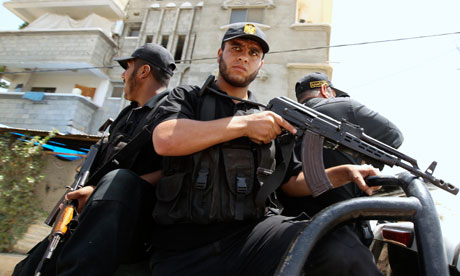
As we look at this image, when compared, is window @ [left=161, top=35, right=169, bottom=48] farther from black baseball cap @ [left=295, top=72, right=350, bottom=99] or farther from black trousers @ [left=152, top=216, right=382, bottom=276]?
black trousers @ [left=152, top=216, right=382, bottom=276]

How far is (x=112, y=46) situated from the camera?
1360 cm

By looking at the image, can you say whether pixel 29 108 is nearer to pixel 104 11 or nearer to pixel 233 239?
pixel 104 11

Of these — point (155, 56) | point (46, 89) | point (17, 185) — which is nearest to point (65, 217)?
point (155, 56)

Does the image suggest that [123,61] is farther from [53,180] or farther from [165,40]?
[165,40]

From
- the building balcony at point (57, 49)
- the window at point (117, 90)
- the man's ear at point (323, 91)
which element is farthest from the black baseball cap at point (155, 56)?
the window at point (117, 90)

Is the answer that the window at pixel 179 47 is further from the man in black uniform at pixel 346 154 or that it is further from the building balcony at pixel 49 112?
the man in black uniform at pixel 346 154

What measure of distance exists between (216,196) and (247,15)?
13025mm

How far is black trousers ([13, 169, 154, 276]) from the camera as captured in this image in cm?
121

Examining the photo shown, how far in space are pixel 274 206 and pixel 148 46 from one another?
5.91 feet

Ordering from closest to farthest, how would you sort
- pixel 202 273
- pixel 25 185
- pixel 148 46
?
pixel 202 273, pixel 148 46, pixel 25 185

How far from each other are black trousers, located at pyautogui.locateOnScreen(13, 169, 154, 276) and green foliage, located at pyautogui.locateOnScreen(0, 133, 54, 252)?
6.17 meters

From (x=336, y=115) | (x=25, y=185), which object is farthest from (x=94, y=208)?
(x=25, y=185)

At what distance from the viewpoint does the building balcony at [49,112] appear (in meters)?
11.4

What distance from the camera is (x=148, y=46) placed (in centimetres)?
247
